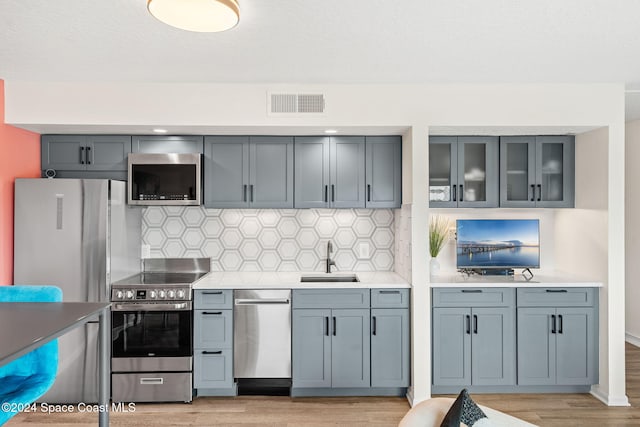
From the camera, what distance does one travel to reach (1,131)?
320 centimetres

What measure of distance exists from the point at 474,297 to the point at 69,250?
318 centimetres

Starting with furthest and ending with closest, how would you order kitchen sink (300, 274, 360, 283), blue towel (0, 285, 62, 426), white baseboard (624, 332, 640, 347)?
white baseboard (624, 332, 640, 347) < kitchen sink (300, 274, 360, 283) < blue towel (0, 285, 62, 426)

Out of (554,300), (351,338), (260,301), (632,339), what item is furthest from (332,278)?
(632,339)

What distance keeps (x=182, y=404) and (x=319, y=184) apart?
210 cm

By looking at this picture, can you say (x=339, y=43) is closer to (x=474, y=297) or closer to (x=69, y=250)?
(x=474, y=297)

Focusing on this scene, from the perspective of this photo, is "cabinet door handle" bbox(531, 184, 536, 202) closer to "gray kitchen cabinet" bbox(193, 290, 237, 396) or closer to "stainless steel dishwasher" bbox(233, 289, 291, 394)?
"stainless steel dishwasher" bbox(233, 289, 291, 394)

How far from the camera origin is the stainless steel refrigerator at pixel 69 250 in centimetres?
324

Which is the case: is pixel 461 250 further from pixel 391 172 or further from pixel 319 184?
pixel 319 184

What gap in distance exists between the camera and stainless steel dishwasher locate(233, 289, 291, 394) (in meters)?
3.46

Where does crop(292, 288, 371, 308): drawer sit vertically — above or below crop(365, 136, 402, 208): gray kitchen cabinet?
below

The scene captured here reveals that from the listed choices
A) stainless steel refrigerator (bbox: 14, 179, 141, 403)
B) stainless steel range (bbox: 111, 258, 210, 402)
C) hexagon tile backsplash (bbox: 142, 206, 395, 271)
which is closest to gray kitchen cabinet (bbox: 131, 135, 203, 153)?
stainless steel refrigerator (bbox: 14, 179, 141, 403)

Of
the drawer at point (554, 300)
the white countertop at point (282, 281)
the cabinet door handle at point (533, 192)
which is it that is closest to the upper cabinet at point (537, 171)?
the cabinet door handle at point (533, 192)

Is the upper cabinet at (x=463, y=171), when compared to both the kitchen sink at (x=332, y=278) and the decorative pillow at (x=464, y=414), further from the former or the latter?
the decorative pillow at (x=464, y=414)

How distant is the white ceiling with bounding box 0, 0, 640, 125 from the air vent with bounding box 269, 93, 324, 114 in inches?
5.1
